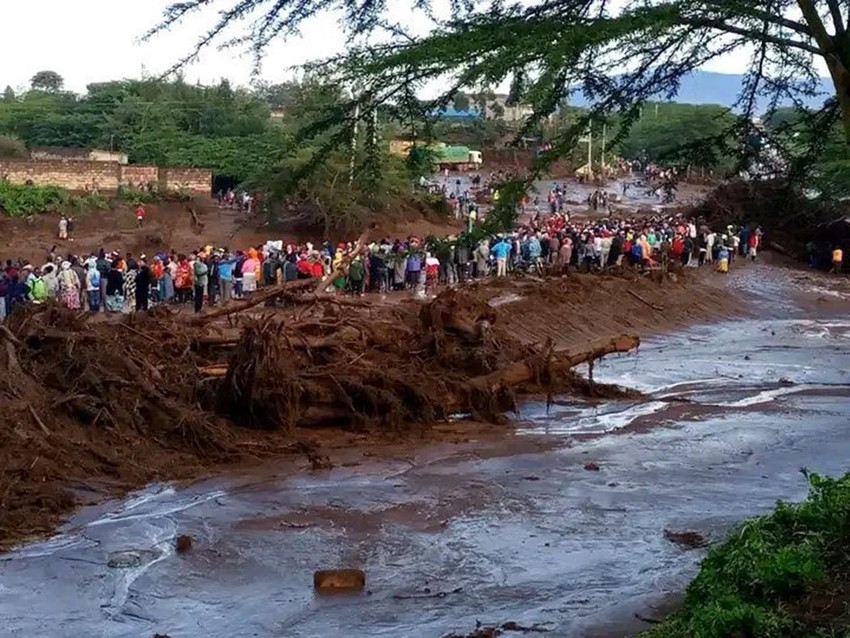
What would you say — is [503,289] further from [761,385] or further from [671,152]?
[671,152]

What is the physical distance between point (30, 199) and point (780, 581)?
41.1m

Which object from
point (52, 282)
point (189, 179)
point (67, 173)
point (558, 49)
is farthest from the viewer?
point (189, 179)

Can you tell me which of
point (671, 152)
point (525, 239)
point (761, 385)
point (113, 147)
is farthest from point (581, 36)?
point (113, 147)

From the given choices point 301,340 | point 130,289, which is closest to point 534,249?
point 130,289

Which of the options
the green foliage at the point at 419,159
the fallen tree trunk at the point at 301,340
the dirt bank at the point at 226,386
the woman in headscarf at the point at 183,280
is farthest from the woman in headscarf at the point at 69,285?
the green foliage at the point at 419,159

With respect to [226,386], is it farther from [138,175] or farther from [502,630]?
[138,175]

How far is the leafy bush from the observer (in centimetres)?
4281

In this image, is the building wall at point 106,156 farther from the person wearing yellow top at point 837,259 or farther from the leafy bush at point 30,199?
the person wearing yellow top at point 837,259

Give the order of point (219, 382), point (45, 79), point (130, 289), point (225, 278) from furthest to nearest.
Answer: point (45, 79), point (225, 278), point (130, 289), point (219, 382)

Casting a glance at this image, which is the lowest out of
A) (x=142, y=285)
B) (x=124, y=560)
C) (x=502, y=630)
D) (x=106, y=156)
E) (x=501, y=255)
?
(x=124, y=560)

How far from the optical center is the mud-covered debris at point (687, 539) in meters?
11.7

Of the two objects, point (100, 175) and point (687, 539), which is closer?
point (687, 539)

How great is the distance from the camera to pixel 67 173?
45531 mm

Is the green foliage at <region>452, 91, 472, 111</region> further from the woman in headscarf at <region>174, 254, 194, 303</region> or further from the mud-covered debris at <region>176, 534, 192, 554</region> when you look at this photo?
the woman in headscarf at <region>174, 254, 194, 303</region>
